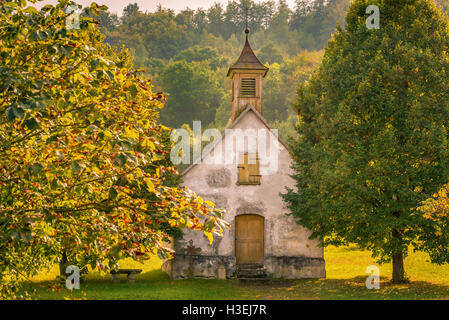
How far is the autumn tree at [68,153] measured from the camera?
229 inches

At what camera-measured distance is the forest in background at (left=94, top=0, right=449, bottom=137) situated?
81000 mm

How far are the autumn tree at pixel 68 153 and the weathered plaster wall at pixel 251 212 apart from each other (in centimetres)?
1733

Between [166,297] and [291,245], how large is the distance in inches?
339

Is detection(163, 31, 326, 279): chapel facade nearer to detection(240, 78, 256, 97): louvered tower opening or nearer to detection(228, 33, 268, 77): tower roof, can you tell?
detection(240, 78, 256, 97): louvered tower opening

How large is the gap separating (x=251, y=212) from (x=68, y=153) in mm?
19130

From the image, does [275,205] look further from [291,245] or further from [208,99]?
[208,99]

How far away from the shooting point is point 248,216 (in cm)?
2531

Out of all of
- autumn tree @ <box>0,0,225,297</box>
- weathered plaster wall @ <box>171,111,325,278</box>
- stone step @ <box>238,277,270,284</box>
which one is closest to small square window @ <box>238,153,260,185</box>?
weathered plaster wall @ <box>171,111,325,278</box>

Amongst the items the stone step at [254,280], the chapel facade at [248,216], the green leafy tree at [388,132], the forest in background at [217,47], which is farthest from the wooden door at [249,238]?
the forest in background at [217,47]

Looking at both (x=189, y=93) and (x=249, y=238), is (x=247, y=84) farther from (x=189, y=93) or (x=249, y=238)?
(x=189, y=93)

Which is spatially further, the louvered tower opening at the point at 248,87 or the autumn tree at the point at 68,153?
the louvered tower opening at the point at 248,87

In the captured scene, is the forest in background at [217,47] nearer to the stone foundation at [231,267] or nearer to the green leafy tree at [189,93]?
the green leafy tree at [189,93]
